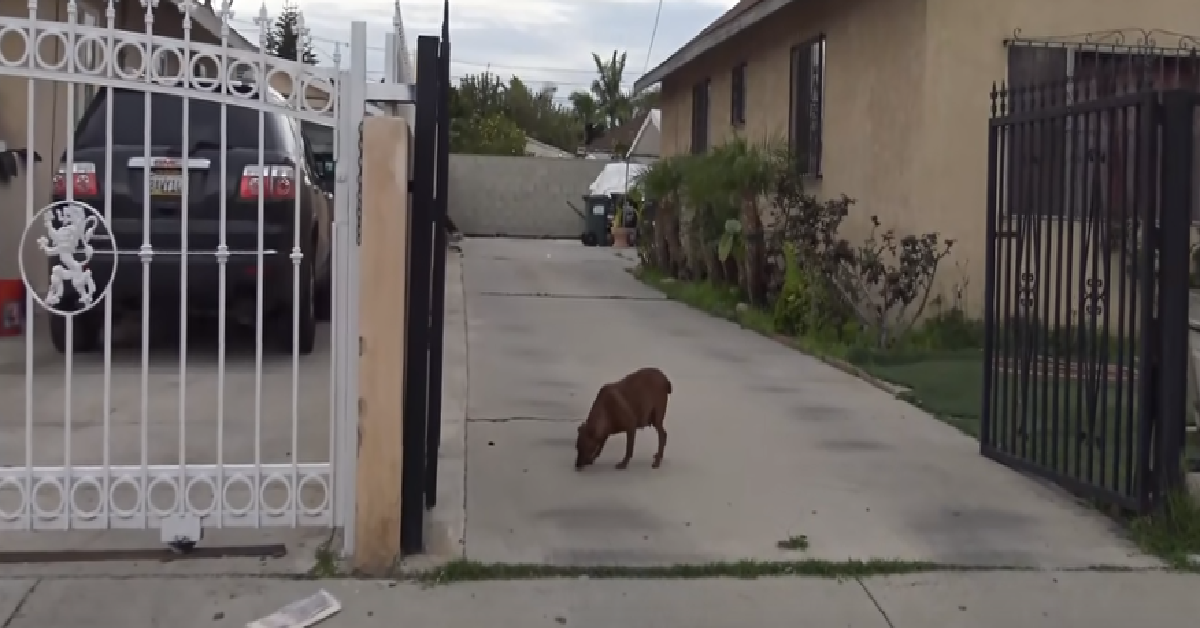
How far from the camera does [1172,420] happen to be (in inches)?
219

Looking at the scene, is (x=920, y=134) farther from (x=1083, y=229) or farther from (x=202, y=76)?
(x=202, y=76)


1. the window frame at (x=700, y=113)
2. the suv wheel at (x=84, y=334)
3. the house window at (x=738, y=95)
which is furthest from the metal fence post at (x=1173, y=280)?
the window frame at (x=700, y=113)

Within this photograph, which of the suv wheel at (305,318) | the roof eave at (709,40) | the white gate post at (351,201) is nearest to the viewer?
the white gate post at (351,201)

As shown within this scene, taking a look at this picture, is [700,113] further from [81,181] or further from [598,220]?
[81,181]

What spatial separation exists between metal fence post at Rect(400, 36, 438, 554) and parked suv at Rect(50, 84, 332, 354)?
166cm

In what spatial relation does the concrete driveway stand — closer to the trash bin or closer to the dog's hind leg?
the dog's hind leg

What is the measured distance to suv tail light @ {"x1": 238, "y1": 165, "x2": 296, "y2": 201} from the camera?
25.4ft

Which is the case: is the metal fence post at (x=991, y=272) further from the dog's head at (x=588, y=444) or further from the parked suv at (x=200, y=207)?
the parked suv at (x=200, y=207)

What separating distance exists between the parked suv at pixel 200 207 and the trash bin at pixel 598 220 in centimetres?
1744

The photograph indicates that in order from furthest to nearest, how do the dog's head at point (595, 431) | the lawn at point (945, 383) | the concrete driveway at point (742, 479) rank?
the lawn at point (945, 383) → the dog's head at point (595, 431) → the concrete driveway at point (742, 479)

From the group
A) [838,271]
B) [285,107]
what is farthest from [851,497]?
[838,271]

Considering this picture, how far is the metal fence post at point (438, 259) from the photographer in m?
5.22

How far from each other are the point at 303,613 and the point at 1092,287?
3.79 meters

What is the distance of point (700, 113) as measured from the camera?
20188 millimetres
